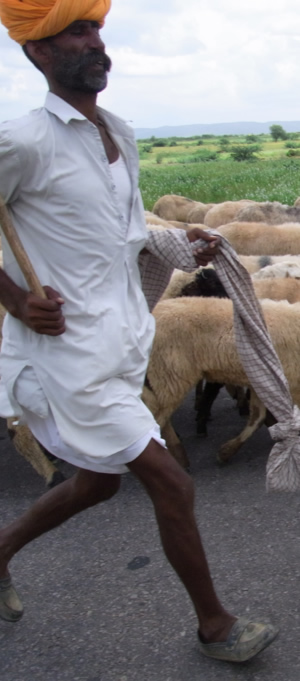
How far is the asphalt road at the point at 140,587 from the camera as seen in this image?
10.6ft

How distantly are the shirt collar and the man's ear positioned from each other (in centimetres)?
13

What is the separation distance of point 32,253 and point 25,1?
785 millimetres

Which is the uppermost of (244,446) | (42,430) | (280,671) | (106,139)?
(106,139)

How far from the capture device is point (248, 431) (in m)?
5.57

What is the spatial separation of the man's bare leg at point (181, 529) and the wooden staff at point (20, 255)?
0.64 m

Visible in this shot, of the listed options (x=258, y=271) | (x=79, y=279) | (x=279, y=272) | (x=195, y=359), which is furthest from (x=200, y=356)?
→ (x=79, y=279)

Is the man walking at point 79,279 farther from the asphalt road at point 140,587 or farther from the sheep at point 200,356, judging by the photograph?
the sheep at point 200,356

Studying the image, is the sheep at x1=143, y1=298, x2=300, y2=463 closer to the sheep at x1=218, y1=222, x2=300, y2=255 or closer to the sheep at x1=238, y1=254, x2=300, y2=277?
the sheep at x1=238, y1=254, x2=300, y2=277

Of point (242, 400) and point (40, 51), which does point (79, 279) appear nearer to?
point (40, 51)

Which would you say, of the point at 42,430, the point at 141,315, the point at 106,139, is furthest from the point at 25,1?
the point at 42,430

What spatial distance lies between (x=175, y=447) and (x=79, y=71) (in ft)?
9.88

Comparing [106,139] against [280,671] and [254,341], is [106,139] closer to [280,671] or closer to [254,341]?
[254,341]

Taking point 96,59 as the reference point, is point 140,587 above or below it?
below

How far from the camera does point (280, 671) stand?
3.11 metres
